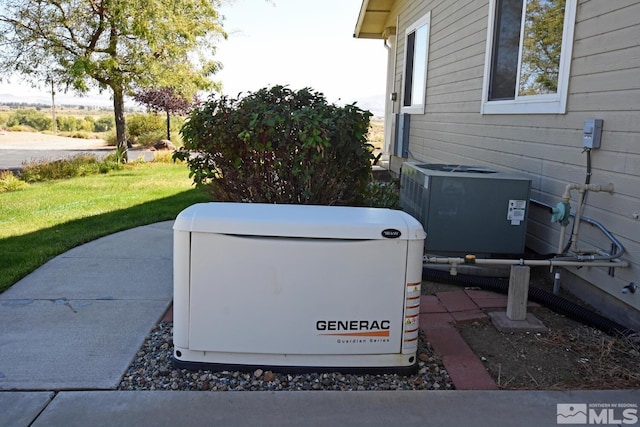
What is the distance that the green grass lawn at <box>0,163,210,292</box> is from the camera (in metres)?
5.47

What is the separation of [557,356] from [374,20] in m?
10.2

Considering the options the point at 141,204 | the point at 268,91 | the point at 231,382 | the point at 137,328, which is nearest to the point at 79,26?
the point at 141,204

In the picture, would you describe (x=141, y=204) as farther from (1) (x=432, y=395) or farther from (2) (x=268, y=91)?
(1) (x=432, y=395)

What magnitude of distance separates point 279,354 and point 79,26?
14167 mm

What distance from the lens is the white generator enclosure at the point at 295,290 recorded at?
9.32ft

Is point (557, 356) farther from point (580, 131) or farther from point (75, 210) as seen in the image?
point (75, 210)

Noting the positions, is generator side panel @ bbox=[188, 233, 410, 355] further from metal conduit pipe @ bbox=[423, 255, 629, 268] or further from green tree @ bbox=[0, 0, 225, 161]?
green tree @ bbox=[0, 0, 225, 161]

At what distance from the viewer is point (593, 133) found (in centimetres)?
378

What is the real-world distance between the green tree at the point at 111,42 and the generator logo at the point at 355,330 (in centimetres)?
1295

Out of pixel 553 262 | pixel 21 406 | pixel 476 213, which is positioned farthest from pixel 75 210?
pixel 553 262

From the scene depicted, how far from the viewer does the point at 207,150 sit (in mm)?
4559

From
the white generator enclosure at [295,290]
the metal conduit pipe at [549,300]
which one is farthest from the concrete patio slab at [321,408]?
the metal conduit pipe at [549,300]

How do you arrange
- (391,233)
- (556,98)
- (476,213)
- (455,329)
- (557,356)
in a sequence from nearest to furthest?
1. (391,233)
2. (557,356)
3. (455,329)
4. (556,98)
5. (476,213)

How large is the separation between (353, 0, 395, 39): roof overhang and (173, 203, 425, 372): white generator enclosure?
30.5 feet
